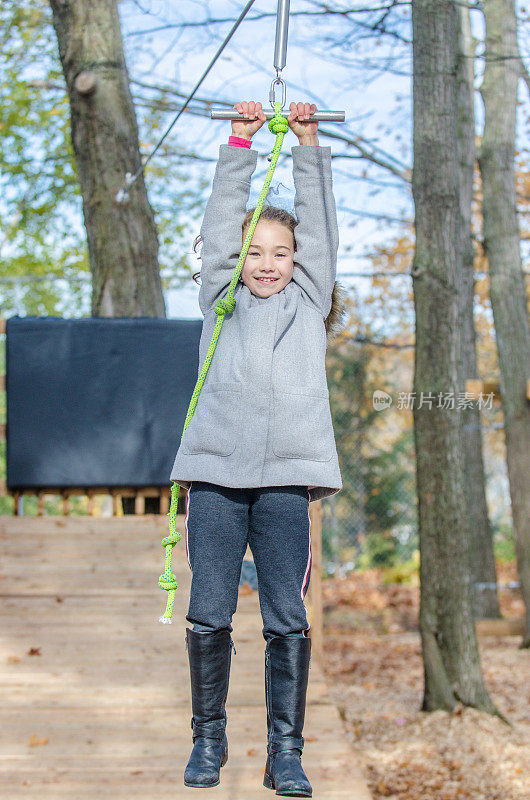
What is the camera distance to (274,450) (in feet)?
7.31

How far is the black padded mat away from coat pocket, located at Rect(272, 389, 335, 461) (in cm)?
314

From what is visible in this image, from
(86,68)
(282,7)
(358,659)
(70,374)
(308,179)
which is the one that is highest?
(86,68)

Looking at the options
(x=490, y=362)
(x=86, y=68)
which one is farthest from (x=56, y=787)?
(x=490, y=362)

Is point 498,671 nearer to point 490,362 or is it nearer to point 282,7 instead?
point 282,7

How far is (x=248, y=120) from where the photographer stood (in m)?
2.38

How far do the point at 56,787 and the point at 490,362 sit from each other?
11.3m

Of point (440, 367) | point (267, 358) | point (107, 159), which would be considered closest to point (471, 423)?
point (440, 367)

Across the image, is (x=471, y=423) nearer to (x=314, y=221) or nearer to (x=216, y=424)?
(x=314, y=221)

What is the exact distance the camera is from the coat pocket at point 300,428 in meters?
2.23

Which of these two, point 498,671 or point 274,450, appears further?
point 498,671

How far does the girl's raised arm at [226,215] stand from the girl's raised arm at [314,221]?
149 millimetres

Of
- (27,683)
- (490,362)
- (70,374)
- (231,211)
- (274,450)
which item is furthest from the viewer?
(490,362)

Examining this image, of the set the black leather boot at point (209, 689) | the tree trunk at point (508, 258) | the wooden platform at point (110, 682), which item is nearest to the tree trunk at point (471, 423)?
the tree trunk at point (508, 258)

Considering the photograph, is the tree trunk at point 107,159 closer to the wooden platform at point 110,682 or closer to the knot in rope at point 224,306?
the wooden platform at point 110,682
